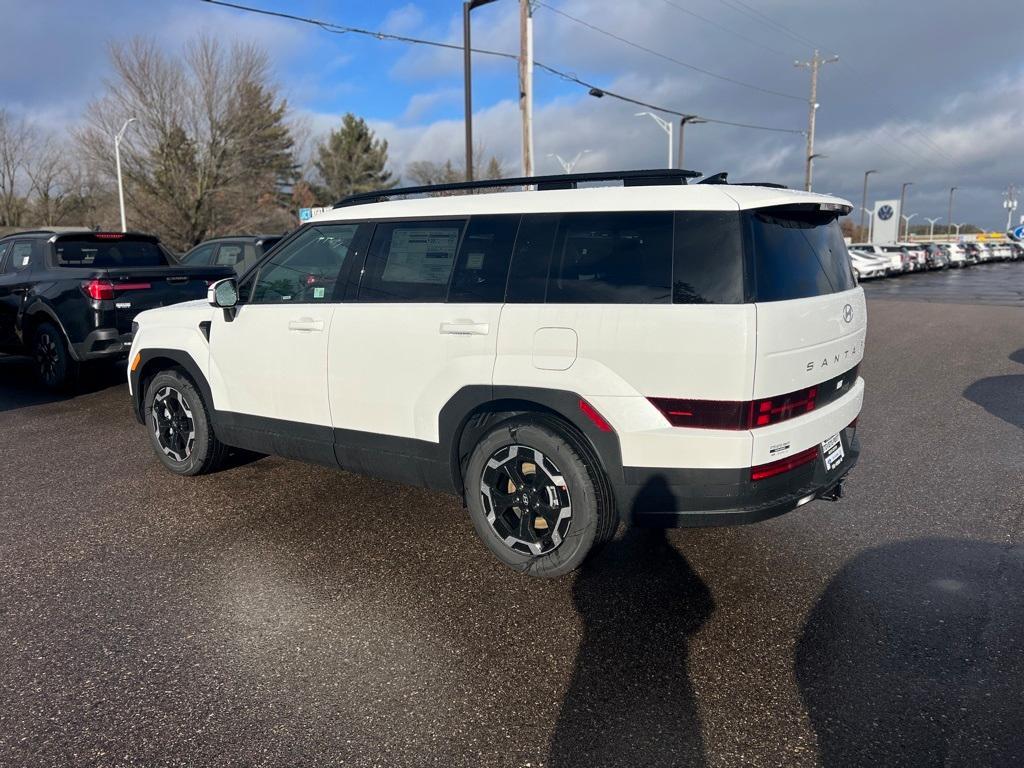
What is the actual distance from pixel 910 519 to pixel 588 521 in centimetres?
226

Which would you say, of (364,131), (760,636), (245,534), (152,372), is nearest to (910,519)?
(760,636)

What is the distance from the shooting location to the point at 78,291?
759 cm

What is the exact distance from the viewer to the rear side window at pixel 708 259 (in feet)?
10.4

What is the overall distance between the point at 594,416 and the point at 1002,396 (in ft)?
22.3

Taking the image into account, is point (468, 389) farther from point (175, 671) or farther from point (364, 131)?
point (364, 131)

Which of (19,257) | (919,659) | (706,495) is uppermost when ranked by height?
(19,257)

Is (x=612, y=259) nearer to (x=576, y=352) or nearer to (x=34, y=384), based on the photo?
(x=576, y=352)

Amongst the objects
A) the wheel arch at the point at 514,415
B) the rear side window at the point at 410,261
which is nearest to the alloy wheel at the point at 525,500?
the wheel arch at the point at 514,415

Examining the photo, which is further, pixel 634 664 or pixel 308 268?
pixel 308 268

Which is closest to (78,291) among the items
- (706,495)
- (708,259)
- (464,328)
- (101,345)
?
(101,345)

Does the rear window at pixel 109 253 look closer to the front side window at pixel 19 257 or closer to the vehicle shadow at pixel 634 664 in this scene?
the front side window at pixel 19 257

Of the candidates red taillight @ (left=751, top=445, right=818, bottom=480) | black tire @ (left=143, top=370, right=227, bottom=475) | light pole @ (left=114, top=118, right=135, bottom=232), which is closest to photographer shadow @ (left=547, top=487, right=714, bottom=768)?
red taillight @ (left=751, top=445, right=818, bottom=480)

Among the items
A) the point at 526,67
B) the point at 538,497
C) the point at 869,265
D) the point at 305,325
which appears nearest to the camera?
the point at 538,497

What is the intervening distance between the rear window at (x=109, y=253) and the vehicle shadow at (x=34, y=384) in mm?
1244
